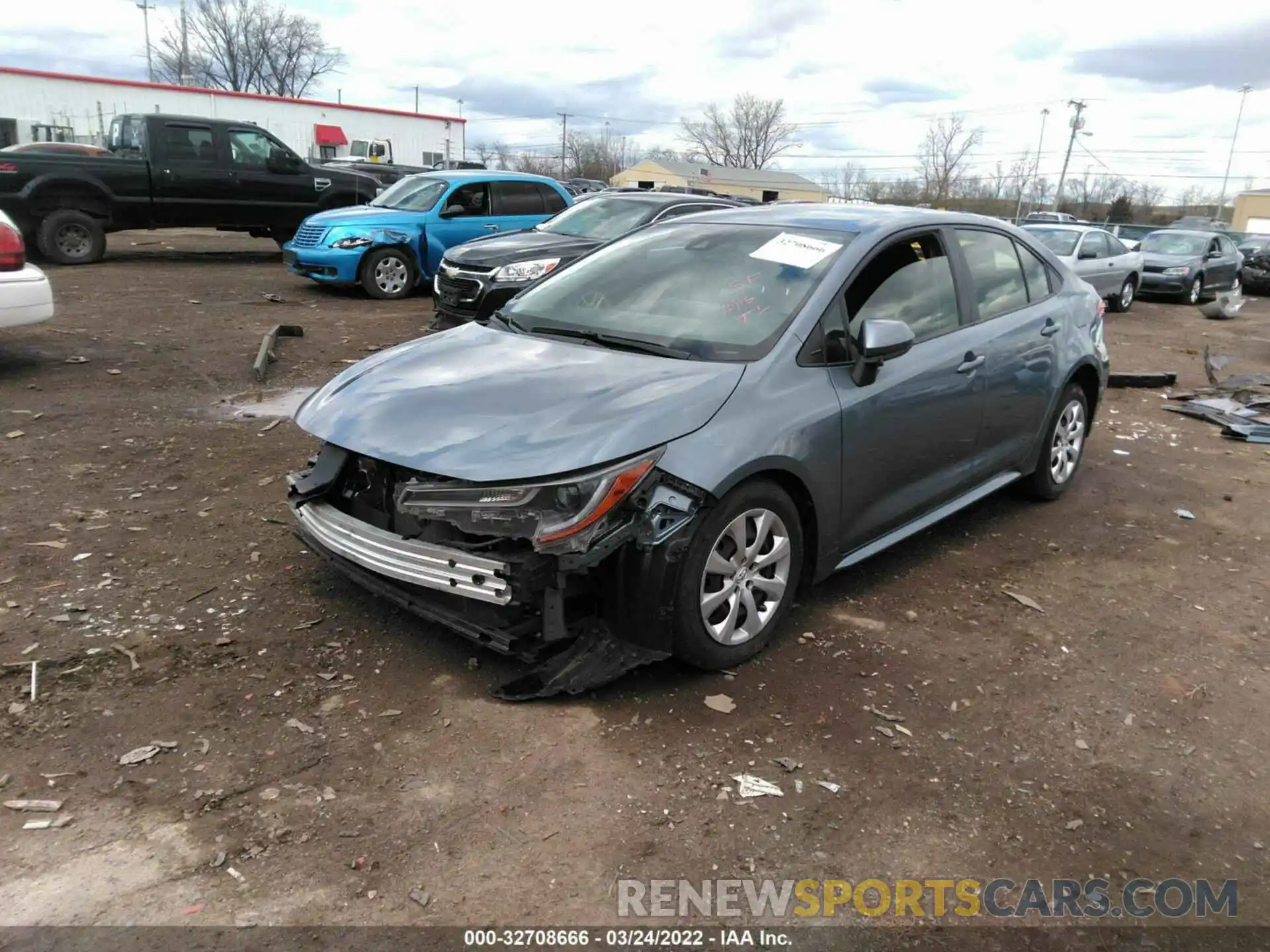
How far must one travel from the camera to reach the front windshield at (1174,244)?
62.6 ft

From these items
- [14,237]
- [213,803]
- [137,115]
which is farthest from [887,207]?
[137,115]

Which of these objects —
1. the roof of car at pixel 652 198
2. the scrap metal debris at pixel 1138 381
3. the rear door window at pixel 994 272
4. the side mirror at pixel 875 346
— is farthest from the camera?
the roof of car at pixel 652 198

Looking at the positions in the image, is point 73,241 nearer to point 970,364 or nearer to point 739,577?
point 970,364

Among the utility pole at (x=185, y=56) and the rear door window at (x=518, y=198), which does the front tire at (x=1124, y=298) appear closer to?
the rear door window at (x=518, y=198)

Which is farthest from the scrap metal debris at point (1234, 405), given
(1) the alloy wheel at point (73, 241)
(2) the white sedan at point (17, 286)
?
(1) the alloy wheel at point (73, 241)

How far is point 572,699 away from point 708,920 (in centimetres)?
106

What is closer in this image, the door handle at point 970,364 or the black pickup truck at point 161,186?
the door handle at point 970,364

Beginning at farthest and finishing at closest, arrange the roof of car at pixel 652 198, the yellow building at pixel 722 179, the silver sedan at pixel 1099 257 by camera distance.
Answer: the yellow building at pixel 722 179
the silver sedan at pixel 1099 257
the roof of car at pixel 652 198

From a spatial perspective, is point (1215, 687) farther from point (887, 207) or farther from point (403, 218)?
point (403, 218)

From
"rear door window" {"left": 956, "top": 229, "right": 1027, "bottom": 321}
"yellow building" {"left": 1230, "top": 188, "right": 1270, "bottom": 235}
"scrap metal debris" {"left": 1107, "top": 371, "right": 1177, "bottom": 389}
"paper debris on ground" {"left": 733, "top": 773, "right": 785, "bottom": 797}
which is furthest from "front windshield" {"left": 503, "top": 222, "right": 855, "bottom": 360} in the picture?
"yellow building" {"left": 1230, "top": 188, "right": 1270, "bottom": 235}

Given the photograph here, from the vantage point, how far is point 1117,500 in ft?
19.5

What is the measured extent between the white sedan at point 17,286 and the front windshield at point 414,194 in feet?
19.7

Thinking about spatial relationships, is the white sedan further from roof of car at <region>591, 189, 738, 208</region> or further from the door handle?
the door handle

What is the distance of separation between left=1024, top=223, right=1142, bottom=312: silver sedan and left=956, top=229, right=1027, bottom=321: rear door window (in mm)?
11093
